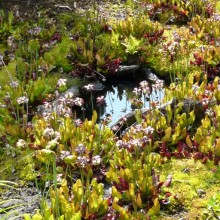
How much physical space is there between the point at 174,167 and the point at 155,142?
43cm

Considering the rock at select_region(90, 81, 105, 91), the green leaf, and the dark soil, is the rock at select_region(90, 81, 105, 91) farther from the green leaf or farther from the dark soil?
the green leaf

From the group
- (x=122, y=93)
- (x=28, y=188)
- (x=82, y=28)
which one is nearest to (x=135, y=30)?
(x=82, y=28)

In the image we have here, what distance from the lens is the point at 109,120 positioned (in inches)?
248

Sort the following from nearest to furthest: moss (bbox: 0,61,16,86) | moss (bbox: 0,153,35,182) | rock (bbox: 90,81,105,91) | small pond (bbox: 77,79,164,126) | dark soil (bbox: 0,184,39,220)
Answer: dark soil (bbox: 0,184,39,220) → moss (bbox: 0,153,35,182) → small pond (bbox: 77,79,164,126) → moss (bbox: 0,61,16,86) → rock (bbox: 90,81,105,91)

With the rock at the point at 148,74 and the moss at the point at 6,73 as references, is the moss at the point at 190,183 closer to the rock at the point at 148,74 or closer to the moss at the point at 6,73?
the rock at the point at 148,74

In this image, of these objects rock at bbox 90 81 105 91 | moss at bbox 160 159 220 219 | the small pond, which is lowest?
moss at bbox 160 159 220 219

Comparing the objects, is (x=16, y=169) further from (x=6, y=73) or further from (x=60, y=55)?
(x=60, y=55)

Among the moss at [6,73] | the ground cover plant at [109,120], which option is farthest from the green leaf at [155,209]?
the moss at [6,73]

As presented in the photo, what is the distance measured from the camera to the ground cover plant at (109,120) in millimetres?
5254

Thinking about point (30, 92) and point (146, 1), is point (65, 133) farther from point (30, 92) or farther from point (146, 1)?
point (146, 1)

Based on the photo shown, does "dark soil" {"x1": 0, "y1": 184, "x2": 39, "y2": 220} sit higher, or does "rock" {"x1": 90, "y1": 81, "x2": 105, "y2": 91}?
"rock" {"x1": 90, "y1": 81, "x2": 105, "y2": 91}

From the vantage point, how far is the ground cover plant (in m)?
5.25

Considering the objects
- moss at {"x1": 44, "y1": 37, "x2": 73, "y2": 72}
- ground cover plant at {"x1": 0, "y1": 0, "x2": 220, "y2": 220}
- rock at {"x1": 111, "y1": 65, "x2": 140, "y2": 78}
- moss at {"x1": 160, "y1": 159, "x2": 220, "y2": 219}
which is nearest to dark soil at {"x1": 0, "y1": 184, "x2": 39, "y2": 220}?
ground cover plant at {"x1": 0, "y1": 0, "x2": 220, "y2": 220}

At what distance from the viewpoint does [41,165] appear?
608 cm
